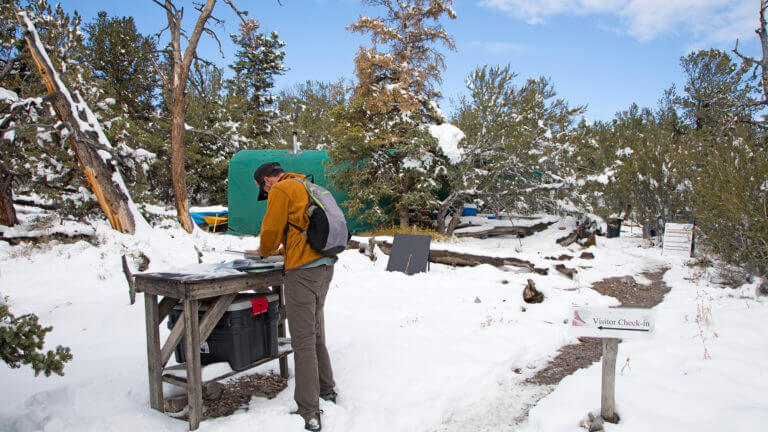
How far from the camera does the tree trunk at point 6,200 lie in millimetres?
9727

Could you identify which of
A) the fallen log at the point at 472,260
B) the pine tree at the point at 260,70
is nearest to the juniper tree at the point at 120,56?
the pine tree at the point at 260,70

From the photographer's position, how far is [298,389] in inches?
128

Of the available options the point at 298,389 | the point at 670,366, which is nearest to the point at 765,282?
the point at 670,366

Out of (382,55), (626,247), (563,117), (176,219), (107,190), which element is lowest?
(626,247)

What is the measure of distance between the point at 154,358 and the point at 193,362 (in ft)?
1.32

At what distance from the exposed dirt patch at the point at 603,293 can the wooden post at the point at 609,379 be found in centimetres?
114

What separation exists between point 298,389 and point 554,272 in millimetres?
7235

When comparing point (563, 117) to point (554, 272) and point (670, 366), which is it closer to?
point (554, 272)

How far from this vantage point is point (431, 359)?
450cm

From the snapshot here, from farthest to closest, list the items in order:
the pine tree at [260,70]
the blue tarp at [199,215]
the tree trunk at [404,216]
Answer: the pine tree at [260,70] < the blue tarp at [199,215] < the tree trunk at [404,216]

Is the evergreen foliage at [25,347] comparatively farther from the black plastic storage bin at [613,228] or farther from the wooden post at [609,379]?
the black plastic storage bin at [613,228]

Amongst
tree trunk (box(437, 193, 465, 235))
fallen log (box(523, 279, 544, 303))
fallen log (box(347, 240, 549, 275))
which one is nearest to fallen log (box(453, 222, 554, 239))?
tree trunk (box(437, 193, 465, 235))

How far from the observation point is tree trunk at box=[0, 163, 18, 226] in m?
9.73

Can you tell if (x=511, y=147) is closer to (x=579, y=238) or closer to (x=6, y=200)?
(x=579, y=238)
